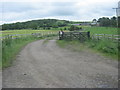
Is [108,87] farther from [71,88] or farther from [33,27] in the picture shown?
[33,27]

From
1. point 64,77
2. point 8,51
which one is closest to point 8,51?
point 8,51

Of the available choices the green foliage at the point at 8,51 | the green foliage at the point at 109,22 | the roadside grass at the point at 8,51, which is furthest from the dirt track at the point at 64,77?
the green foliage at the point at 109,22

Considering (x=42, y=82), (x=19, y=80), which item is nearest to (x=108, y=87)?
(x=42, y=82)

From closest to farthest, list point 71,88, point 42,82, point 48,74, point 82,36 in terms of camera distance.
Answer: point 71,88 → point 42,82 → point 48,74 → point 82,36

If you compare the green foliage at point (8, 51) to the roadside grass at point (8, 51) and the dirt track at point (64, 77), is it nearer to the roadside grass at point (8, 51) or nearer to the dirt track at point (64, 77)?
the roadside grass at point (8, 51)

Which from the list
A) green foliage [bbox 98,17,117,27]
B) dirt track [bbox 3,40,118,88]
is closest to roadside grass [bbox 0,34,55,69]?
dirt track [bbox 3,40,118,88]

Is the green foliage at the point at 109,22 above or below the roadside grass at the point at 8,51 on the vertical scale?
above

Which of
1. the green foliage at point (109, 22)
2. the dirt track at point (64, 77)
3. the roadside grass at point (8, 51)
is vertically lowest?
the dirt track at point (64, 77)

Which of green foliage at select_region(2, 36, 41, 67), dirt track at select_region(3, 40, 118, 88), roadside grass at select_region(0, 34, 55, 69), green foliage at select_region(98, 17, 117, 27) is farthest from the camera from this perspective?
green foliage at select_region(98, 17, 117, 27)

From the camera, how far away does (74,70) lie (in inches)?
331

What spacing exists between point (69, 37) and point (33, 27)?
57789mm

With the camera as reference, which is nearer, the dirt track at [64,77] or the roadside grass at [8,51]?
the dirt track at [64,77]

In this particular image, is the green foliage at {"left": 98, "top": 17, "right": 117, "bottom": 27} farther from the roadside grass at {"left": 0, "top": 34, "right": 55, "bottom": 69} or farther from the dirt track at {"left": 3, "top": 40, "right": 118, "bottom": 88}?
the dirt track at {"left": 3, "top": 40, "right": 118, "bottom": 88}

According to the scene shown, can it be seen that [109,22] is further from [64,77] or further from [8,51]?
[64,77]
